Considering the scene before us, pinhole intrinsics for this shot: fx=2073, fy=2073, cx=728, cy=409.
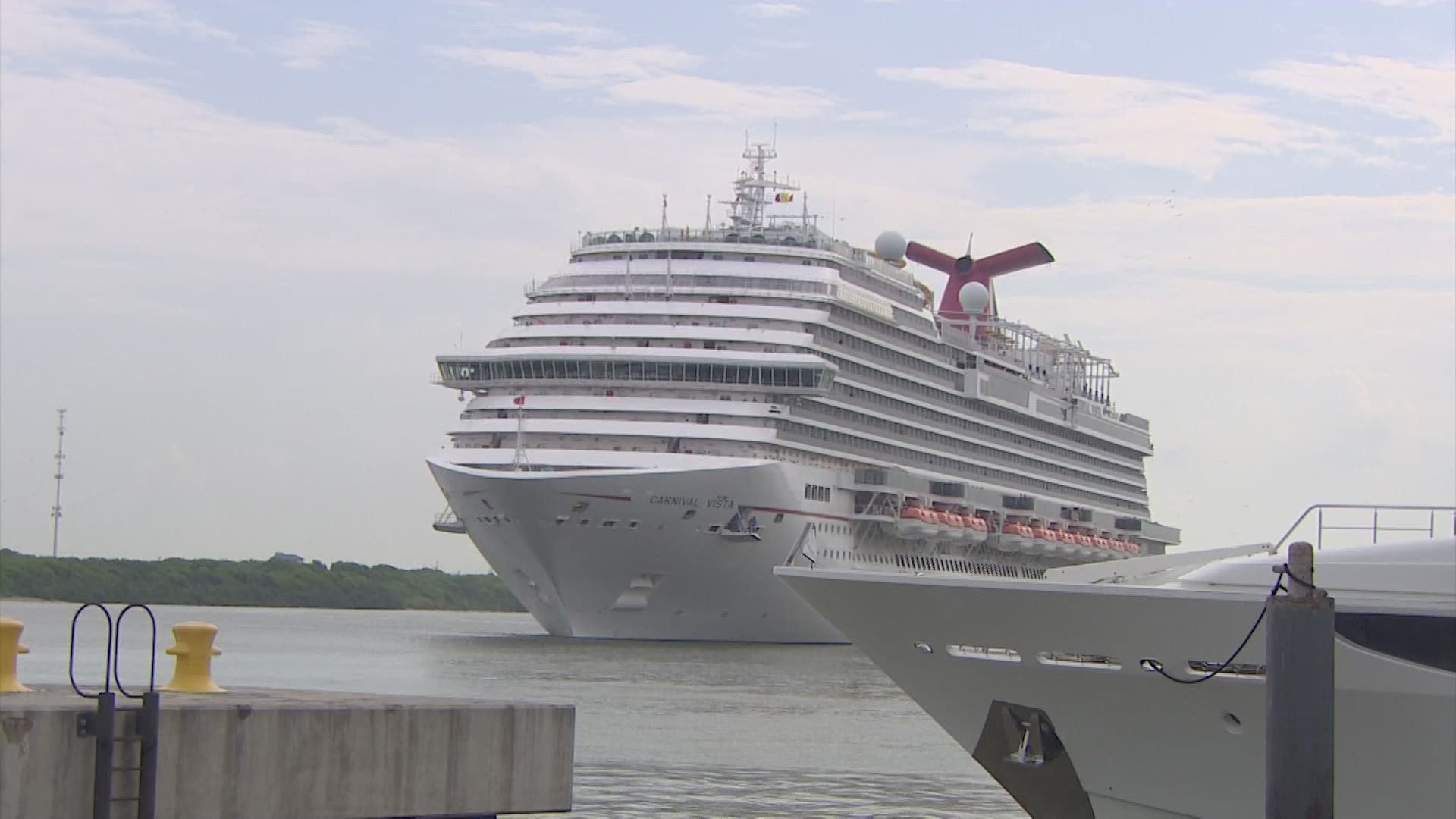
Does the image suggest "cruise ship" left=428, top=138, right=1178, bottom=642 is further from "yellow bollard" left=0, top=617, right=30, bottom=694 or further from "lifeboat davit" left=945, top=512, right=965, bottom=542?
"yellow bollard" left=0, top=617, right=30, bottom=694

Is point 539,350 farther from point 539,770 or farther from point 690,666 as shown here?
point 539,770

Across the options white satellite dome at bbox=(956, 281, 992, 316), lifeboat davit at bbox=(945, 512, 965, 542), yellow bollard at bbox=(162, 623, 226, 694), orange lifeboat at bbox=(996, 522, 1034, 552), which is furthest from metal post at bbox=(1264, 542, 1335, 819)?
white satellite dome at bbox=(956, 281, 992, 316)

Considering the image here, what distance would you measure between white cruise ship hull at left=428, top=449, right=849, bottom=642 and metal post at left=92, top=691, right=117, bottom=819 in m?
37.2

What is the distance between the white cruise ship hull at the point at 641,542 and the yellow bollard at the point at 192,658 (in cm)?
3528

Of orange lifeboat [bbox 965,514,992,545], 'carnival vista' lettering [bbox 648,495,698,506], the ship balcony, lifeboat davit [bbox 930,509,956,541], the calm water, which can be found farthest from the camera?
orange lifeboat [bbox 965,514,992,545]

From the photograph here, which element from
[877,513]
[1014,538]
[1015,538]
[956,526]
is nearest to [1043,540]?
[1015,538]

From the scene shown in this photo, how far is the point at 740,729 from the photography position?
28.5 m

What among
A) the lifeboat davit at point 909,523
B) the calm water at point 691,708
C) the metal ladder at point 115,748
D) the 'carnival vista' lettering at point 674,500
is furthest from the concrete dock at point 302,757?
the lifeboat davit at point 909,523

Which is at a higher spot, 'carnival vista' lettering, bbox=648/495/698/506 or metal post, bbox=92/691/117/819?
'carnival vista' lettering, bbox=648/495/698/506

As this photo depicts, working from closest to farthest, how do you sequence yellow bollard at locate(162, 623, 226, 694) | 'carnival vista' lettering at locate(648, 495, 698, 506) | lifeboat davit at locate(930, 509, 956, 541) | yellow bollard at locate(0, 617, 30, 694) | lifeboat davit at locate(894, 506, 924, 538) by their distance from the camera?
yellow bollard at locate(0, 617, 30, 694)
yellow bollard at locate(162, 623, 226, 694)
'carnival vista' lettering at locate(648, 495, 698, 506)
lifeboat davit at locate(894, 506, 924, 538)
lifeboat davit at locate(930, 509, 956, 541)

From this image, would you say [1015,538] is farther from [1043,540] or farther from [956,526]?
[956,526]

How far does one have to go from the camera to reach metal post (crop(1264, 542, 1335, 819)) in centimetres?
1047

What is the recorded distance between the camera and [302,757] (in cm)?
1009

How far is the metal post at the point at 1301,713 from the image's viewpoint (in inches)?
412
